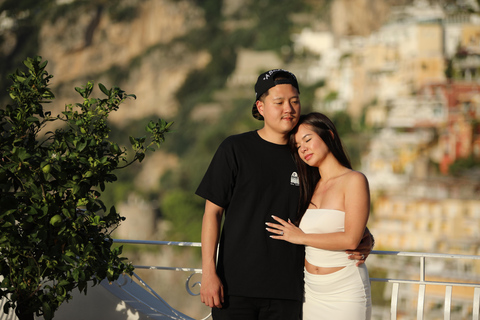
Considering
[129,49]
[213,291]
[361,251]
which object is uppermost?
[129,49]

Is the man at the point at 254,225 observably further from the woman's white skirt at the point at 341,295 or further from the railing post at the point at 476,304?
the railing post at the point at 476,304

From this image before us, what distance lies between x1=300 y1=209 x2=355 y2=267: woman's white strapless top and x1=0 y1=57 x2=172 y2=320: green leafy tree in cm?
56

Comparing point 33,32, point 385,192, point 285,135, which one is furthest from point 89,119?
point 33,32

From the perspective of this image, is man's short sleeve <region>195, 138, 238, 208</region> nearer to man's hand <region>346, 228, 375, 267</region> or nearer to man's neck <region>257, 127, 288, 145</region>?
man's neck <region>257, 127, 288, 145</region>

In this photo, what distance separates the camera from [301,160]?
2174 mm

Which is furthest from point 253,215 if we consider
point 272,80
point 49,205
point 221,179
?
point 49,205

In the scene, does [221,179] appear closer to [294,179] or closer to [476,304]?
[294,179]

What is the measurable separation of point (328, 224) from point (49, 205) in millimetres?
837

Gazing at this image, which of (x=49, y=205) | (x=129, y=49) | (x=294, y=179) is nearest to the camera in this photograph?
(x=49, y=205)

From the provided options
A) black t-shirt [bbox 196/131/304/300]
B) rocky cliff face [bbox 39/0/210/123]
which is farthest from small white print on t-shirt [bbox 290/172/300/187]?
rocky cliff face [bbox 39/0/210/123]

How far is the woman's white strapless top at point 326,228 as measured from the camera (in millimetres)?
2092

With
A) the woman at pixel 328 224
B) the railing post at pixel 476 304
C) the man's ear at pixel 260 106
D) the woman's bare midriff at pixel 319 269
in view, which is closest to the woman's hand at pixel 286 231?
the woman at pixel 328 224

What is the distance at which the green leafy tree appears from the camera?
2.02 m

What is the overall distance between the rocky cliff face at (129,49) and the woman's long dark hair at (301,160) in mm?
50530
